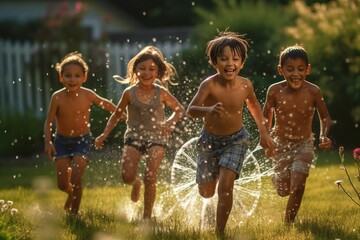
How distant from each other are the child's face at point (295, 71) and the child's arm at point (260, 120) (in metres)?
0.41

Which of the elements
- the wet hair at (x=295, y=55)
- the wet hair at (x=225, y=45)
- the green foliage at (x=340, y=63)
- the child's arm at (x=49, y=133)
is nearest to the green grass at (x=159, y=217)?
the child's arm at (x=49, y=133)

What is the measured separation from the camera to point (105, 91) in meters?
14.2

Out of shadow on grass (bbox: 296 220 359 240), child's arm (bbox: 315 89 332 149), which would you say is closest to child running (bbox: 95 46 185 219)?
child's arm (bbox: 315 89 332 149)

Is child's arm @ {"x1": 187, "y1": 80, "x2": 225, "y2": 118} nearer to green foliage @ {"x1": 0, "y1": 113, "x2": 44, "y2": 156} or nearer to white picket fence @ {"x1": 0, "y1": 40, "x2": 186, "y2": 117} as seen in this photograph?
green foliage @ {"x1": 0, "y1": 113, "x2": 44, "y2": 156}

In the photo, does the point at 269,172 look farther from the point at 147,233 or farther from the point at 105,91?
the point at 105,91

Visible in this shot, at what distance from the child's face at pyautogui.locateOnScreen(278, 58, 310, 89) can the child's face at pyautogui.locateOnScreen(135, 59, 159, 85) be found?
1063mm

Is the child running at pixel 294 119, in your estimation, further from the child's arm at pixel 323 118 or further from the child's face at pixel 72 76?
the child's face at pixel 72 76

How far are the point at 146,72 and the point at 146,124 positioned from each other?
16.4 inches

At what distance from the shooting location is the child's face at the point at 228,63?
220 inches

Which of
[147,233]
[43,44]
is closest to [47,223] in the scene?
[147,233]

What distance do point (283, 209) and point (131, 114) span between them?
4.53ft

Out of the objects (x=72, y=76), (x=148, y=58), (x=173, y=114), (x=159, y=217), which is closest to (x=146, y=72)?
(x=148, y=58)

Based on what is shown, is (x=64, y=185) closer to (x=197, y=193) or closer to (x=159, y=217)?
(x=159, y=217)

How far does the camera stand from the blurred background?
11.5 meters
